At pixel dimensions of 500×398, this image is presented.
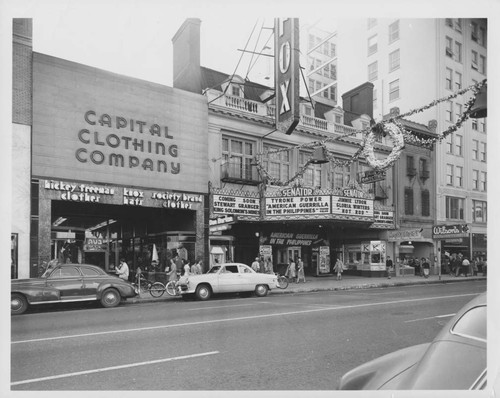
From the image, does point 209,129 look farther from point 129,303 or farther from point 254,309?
point 254,309

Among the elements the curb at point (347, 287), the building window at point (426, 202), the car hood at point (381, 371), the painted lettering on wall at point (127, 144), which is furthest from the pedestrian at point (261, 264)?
the car hood at point (381, 371)

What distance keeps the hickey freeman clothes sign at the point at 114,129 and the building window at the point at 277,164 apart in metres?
3.90

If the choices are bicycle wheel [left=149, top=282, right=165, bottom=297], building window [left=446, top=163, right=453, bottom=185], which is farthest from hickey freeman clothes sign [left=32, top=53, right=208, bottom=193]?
building window [left=446, top=163, right=453, bottom=185]

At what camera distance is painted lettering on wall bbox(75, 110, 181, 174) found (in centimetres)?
1780

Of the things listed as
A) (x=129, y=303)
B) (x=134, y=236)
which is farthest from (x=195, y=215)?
(x=129, y=303)

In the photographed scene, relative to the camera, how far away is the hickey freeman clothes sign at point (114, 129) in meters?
16.7

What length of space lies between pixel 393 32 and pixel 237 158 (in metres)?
15.3

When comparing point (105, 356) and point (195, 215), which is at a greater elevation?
point (195, 215)

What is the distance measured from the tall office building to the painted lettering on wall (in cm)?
862

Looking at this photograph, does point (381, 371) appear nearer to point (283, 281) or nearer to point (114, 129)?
point (283, 281)

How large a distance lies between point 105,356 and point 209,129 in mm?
16187

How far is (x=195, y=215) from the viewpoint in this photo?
21.4 meters

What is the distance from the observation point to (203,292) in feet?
51.2

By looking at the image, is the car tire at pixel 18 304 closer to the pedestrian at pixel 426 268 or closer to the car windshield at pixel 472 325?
the car windshield at pixel 472 325
